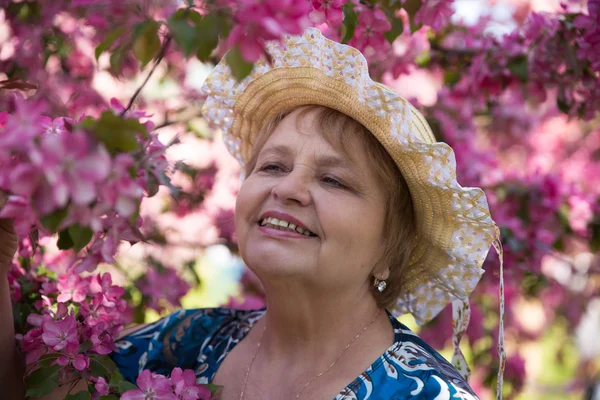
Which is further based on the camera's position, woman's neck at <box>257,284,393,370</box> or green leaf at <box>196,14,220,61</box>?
woman's neck at <box>257,284,393,370</box>

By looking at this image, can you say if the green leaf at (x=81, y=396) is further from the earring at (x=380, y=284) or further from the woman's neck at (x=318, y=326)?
the earring at (x=380, y=284)

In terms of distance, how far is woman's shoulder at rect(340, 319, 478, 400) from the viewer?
184 centimetres

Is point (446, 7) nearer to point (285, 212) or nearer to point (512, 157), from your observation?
point (285, 212)

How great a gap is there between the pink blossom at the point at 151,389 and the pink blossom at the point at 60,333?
194 millimetres

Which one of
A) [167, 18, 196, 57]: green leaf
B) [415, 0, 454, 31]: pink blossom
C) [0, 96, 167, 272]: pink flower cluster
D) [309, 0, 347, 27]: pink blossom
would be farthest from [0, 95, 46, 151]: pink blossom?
[415, 0, 454, 31]: pink blossom

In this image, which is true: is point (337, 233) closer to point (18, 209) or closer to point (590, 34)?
point (18, 209)

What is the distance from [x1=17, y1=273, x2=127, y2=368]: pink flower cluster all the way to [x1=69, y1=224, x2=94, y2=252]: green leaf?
514 mm

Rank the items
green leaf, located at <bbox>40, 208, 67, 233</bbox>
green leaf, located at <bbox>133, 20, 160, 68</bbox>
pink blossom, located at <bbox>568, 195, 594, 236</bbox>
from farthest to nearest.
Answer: pink blossom, located at <bbox>568, 195, 594, 236</bbox>, green leaf, located at <bbox>133, 20, 160, 68</bbox>, green leaf, located at <bbox>40, 208, 67, 233</bbox>

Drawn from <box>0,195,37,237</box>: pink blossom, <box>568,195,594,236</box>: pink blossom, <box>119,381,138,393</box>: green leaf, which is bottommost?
<box>568,195,594,236</box>: pink blossom

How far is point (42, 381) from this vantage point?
1.74m

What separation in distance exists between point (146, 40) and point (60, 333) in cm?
76

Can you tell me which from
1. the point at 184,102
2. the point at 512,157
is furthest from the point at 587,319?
the point at 184,102

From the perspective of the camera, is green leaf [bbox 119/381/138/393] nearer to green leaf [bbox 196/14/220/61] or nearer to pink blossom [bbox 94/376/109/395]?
pink blossom [bbox 94/376/109/395]

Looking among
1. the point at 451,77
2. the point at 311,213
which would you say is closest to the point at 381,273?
the point at 311,213
